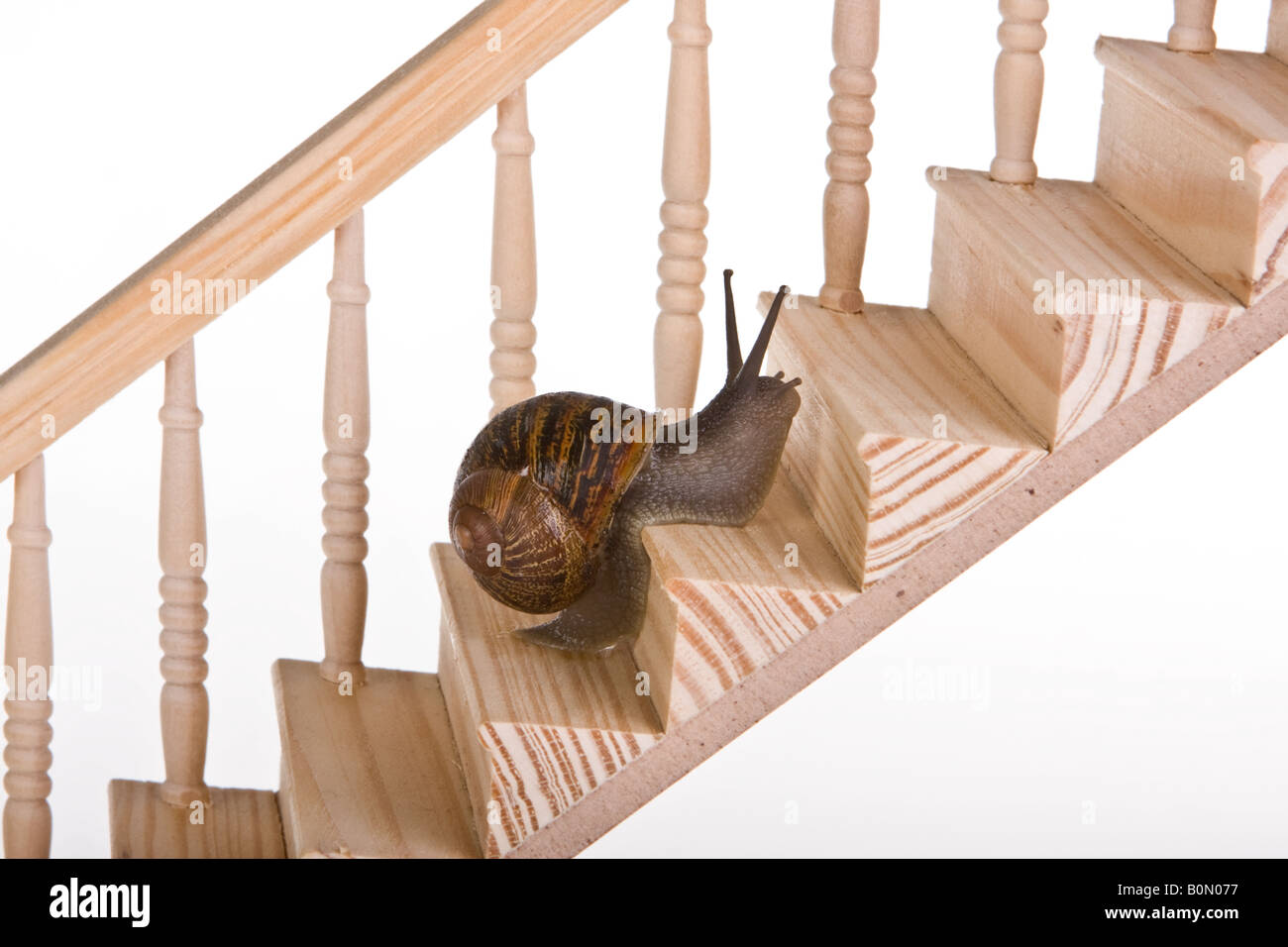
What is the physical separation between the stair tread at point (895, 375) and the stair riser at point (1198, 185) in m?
0.24

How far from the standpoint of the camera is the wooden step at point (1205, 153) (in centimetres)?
171

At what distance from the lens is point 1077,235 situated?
1.92 m

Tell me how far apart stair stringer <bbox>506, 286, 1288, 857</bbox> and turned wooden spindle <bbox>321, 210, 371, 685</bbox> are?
415 mm

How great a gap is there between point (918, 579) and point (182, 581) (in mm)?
812

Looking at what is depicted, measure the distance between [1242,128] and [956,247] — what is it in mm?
383

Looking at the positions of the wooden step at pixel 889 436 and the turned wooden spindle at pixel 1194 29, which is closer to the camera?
the wooden step at pixel 889 436

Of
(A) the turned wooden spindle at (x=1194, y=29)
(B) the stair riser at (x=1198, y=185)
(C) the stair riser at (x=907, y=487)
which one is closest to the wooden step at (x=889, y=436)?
(C) the stair riser at (x=907, y=487)

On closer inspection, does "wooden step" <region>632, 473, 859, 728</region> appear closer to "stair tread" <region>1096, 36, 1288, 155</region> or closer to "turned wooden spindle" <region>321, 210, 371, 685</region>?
"turned wooden spindle" <region>321, 210, 371, 685</region>

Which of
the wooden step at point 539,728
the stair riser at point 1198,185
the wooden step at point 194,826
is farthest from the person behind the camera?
the wooden step at point 194,826

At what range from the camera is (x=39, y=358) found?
187 centimetres

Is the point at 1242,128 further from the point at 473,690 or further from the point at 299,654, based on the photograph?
the point at 299,654

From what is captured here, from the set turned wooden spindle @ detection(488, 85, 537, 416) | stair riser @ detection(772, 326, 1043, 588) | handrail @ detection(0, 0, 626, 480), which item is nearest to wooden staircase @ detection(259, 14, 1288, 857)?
stair riser @ detection(772, 326, 1043, 588)

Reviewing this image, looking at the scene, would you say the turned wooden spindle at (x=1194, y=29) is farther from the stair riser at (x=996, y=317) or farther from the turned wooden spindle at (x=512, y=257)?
the turned wooden spindle at (x=512, y=257)

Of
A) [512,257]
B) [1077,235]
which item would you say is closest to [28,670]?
[512,257]
